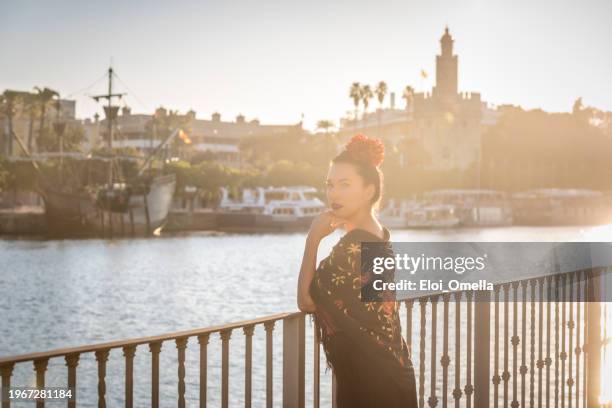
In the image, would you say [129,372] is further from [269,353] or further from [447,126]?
[447,126]

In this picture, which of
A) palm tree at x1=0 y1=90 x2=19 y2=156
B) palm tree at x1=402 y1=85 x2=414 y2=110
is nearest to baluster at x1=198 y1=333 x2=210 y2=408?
palm tree at x1=0 y1=90 x2=19 y2=156

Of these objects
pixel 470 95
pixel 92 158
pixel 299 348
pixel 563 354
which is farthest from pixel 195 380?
pixel 470 95

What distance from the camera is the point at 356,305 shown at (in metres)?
3.79

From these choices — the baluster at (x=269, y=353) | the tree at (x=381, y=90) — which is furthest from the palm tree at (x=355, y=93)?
the baluster at (x=269, y=353)

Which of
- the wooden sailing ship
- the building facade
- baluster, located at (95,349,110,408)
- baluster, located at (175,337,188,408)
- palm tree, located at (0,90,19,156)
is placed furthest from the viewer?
the building facade

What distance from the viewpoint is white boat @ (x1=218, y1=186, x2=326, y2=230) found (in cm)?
9869

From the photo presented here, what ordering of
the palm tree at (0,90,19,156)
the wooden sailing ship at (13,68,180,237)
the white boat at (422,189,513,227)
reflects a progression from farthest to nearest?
the white boat at (422,189,513,227)
the palm tree at (0,90,19,156)
the wooden sailing ship at (13,68,180,237)

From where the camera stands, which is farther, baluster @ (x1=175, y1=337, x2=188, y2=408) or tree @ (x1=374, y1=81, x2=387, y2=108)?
tree @ (x1=374, y1=81, x2=387, y2=108)

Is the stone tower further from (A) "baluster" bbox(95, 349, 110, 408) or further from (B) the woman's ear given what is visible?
(A) "baluster" bbox(95, 349, 110, 408)

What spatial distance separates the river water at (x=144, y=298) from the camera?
22875 mm

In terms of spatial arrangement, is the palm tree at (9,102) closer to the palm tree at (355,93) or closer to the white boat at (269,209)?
the white boat at (269,209)

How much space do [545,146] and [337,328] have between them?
109 meters

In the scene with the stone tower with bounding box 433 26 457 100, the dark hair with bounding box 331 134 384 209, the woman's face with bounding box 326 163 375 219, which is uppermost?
the stone tower with bounding box 433 26 457 100

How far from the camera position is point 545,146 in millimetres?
108688
